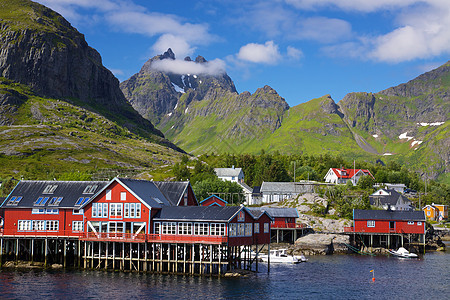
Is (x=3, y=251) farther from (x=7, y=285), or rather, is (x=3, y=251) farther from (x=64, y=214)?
(x=7, y=285)

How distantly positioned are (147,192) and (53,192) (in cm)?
1723

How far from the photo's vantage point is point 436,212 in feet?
608

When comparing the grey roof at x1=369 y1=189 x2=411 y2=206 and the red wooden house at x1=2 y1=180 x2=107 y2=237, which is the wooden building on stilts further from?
the grey roof at x1=369 y1=189 x2=411 y2=206

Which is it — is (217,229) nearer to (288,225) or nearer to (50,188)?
(50,188)

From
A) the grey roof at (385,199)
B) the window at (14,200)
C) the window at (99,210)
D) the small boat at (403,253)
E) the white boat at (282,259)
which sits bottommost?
the small boat at (403,253)

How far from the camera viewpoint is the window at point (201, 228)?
69.9 m

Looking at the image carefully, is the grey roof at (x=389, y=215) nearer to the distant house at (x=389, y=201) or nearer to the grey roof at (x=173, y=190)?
the distant house at (x=389, y=201)

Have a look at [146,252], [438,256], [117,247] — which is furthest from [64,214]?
[438,256]

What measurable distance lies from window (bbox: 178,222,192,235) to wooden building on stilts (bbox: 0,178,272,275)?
0.14 m

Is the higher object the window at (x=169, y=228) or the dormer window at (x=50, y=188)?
the dormer window at (x=50, y=188)

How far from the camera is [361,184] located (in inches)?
6570

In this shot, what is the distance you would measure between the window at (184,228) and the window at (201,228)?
95 cm

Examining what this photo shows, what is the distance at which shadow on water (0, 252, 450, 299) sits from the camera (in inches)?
2341

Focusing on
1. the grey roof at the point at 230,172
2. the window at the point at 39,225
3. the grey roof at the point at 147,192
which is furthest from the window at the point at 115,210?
the grey roof at the point at 230,172
